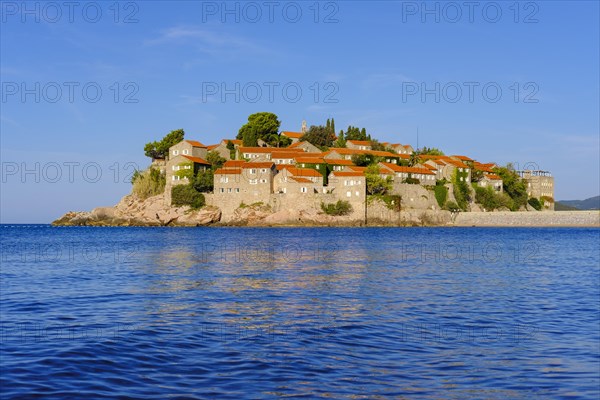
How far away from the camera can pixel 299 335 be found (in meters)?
11.7

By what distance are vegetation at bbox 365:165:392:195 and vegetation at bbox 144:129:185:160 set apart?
3129 cm

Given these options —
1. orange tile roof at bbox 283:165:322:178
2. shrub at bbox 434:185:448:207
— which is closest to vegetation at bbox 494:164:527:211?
shrub at bbox 434:185:448:207

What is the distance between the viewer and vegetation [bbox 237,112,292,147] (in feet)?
319

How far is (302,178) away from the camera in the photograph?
78.0 meters

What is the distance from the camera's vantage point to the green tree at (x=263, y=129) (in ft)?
320

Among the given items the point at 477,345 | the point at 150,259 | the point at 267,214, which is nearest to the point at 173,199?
the point at 267,214

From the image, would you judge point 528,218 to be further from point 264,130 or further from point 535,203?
point 264,130

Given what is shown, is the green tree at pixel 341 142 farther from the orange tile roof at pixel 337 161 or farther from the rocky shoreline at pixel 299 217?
the rocky shoreline at pixel 299 217

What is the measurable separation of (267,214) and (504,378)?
70.5 m

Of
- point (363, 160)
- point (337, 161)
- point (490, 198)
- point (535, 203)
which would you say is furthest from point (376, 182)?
point (535, 203)

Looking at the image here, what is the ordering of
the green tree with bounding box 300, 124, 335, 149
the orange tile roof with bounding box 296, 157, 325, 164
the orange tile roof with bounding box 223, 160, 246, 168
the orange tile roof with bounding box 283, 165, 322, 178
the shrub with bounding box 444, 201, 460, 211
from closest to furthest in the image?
the orange tile roof with bounding box 283, 165, 322, 178 → the orange tile roof with bounding box 296, 157, 325, 164 → the orange tile roof with bounding box 223, 160, 246, 168 → the shrub with bounding box 444, 201, 460, 211 → the green tree with bounding box 300, 124, 335, 149

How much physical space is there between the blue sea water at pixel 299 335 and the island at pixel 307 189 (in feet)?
178

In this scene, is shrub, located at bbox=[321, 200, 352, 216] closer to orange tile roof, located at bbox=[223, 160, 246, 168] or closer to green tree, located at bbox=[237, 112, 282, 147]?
orange tile roof, located at bbox=[223, 160, 246, 168]

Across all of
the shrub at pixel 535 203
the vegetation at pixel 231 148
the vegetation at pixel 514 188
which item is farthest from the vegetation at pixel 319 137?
the shrub at pixel 535 203
